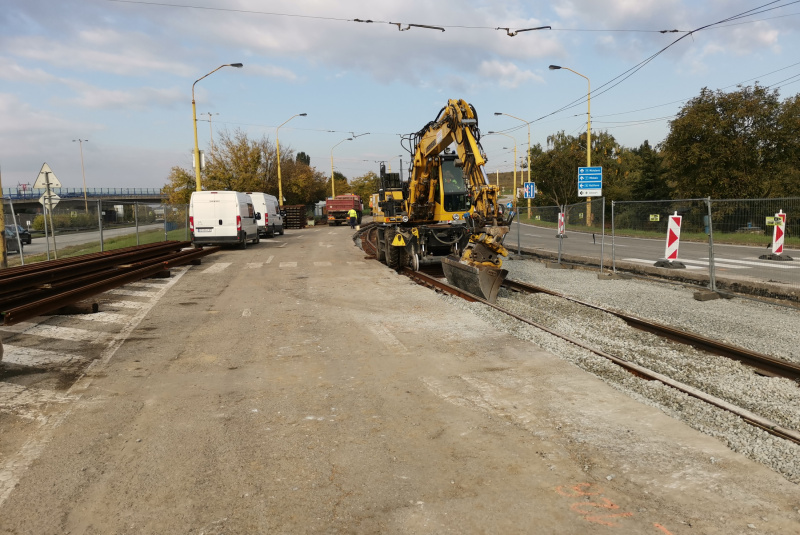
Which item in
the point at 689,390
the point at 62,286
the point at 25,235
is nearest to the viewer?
the point at 689,390

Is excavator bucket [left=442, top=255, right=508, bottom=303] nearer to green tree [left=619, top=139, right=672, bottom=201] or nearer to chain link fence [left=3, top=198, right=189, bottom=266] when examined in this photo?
chain link fence [left=3, top=198, right=189, bottom=266]

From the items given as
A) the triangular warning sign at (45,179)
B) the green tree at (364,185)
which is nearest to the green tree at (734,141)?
the triangular warning sign at (45,179)

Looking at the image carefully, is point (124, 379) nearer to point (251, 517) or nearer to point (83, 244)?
point (251, 517)

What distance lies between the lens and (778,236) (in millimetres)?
14797

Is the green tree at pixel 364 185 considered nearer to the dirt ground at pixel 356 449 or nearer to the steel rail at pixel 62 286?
the steel rail at pixel 62 286

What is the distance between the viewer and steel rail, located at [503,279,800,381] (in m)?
5.83

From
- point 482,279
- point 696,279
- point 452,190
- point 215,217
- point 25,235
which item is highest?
point 452,190

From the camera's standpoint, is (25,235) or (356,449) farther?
(25,235)

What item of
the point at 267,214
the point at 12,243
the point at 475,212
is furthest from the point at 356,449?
the point at 267,214

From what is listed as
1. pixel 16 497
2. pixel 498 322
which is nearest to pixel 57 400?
pixel 16 497

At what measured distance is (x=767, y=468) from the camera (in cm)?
367

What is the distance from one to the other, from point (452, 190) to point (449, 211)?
55 cm

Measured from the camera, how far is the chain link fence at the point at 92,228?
19.6 m

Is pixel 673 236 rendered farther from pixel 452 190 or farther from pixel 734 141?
pixel 734 141
